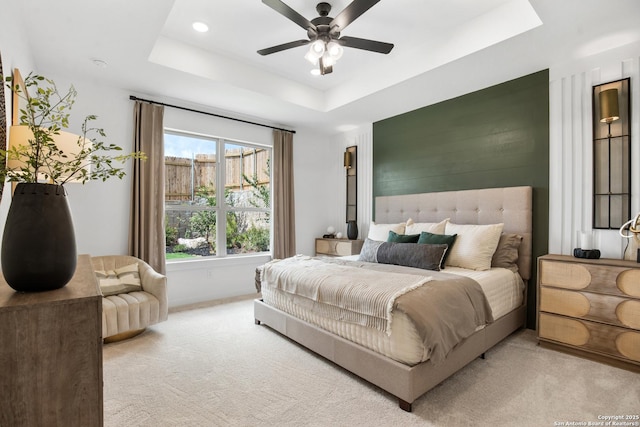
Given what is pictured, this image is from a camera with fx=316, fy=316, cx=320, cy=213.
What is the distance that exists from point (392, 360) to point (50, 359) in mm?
1775

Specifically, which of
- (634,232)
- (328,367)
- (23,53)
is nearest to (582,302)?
(634,232)

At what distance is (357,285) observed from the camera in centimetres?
233

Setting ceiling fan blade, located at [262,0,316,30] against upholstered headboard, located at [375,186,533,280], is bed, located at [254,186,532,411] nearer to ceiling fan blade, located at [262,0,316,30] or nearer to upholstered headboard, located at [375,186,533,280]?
upholstered headboard, located at [375,186,533,280]

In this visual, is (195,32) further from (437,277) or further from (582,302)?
(582,302)

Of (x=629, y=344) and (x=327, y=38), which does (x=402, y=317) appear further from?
(x=327, y=38)

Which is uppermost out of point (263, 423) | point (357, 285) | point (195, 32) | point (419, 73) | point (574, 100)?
point (195, 32)

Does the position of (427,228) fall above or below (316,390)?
above

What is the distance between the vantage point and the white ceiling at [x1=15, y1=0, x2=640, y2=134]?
2490 mm

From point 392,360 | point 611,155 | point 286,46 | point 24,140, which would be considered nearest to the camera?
point 24,140

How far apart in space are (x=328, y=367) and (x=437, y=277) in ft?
3.69

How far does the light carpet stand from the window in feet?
5.81

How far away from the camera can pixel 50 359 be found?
0.89 m

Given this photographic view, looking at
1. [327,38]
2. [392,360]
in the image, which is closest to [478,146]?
[327,38]

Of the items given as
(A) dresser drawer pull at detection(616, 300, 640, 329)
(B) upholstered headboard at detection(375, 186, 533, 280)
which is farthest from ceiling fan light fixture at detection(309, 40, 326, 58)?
→ (A) dresser drawer pull at detection(616, 300, 640, 329)
